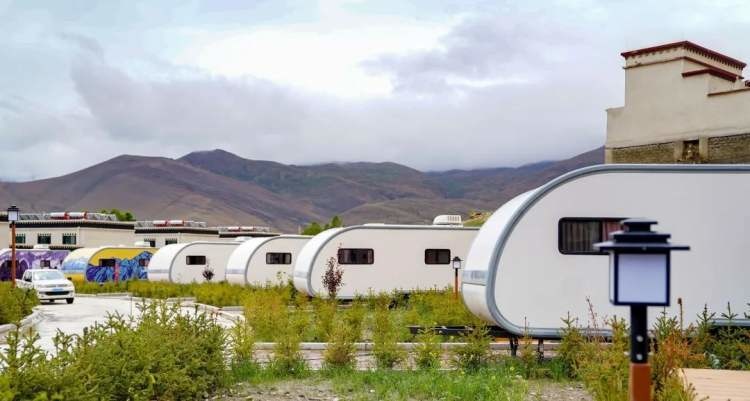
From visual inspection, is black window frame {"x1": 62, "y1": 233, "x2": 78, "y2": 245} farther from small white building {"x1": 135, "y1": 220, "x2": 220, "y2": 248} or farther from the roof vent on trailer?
the roof vent on trailer

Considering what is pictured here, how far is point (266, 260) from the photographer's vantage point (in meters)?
33.5

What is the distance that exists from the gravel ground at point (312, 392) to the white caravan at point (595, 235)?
1844 millimetres

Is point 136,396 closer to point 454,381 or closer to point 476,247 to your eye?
point 454,381

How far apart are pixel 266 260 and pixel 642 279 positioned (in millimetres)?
29676

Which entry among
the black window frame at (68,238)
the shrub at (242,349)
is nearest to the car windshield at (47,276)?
the shrub at (242,349)

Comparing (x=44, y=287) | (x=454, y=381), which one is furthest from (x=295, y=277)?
(x=454, y=381)

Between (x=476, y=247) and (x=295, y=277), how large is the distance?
44.0 ft

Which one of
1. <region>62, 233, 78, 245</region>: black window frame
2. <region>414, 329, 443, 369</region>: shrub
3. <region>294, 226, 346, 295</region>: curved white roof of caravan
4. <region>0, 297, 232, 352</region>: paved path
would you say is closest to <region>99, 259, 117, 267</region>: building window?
<region>0, 297, 232, 352</region>: paved path

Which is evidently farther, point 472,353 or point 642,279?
point 472,353

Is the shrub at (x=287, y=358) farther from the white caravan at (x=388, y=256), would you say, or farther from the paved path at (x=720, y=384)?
the white caravan at (x=388, y=256)

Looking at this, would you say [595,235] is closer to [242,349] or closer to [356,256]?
[242,349]

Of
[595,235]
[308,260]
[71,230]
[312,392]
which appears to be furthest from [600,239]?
[71,230]

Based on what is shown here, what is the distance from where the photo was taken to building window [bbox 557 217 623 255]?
12.7m

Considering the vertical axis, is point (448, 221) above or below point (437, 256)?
above
